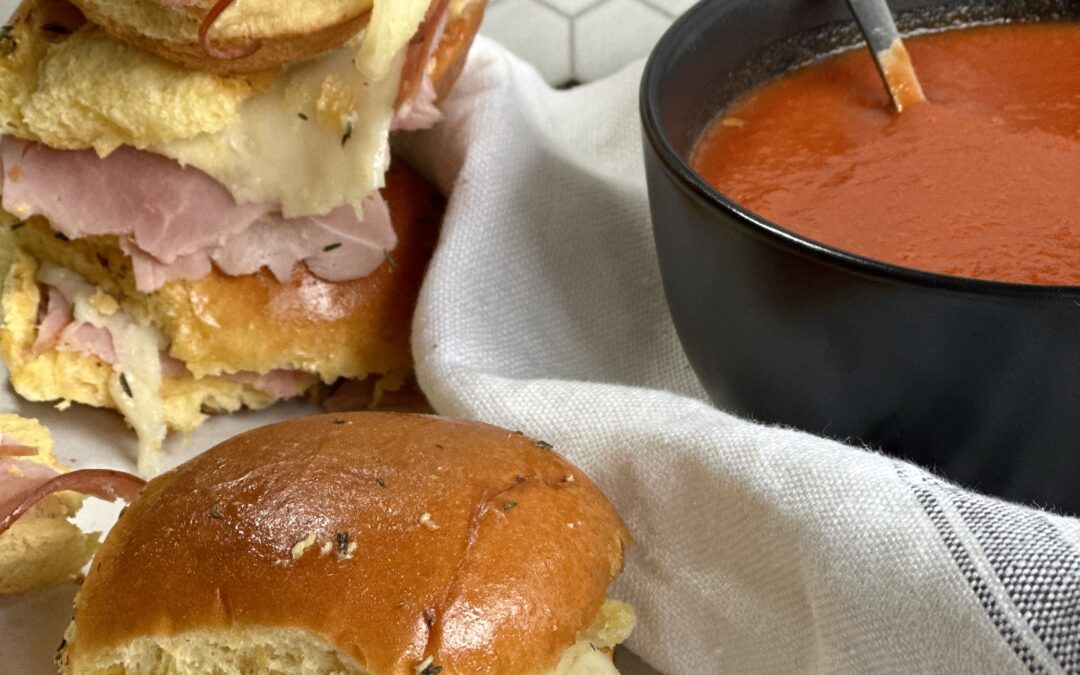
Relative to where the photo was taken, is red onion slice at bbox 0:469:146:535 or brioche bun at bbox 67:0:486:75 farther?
brioche bun at bbox 67:0:486:75

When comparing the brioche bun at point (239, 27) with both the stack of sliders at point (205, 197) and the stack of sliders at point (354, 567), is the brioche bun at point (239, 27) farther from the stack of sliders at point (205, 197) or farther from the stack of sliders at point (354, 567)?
the stack of sliders at point (354, 567)

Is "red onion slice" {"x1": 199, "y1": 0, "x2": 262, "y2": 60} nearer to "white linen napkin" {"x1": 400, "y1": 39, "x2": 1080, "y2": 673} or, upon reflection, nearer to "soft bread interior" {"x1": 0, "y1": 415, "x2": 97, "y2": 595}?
"white linen napkin" {"x1": 400, "y1": 39, "x2": 1080, "y2": 673}

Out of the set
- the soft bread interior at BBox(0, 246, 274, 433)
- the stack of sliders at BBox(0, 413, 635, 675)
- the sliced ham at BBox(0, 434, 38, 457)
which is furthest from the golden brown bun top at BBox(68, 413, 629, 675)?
the soft bread interior at BBox(0, 246, 274, 433)

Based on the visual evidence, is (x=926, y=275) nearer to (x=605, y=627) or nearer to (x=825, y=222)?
(x=825, y=222)

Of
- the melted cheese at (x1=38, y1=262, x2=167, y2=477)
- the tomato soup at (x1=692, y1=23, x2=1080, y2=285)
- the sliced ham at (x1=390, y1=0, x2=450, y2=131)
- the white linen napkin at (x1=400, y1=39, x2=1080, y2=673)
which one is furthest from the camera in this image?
the melted cheese at (x1=38, y1=262, x2=167, y2=477)

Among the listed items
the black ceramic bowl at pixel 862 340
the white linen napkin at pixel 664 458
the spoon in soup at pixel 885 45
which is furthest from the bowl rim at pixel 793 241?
the spoon in soup at pixel 885 45

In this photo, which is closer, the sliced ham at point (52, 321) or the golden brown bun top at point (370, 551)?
the golden brown bun top at point (370, 551)
